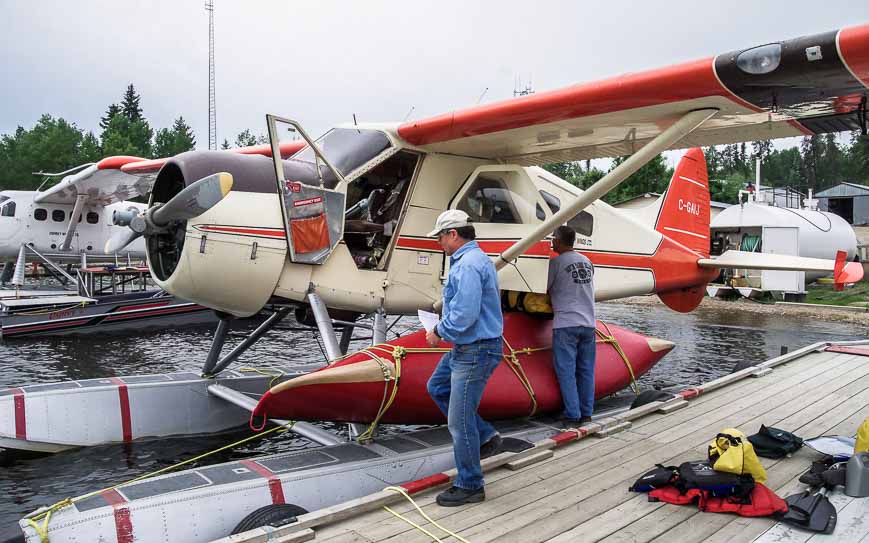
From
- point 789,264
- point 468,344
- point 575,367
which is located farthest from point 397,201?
point 789,264

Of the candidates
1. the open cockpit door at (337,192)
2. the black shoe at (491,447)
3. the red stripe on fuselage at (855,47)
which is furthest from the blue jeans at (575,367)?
the red stripe on fuselage at (855,47)

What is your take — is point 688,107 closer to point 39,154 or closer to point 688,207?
point 688,207

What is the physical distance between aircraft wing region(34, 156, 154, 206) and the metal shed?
153ft

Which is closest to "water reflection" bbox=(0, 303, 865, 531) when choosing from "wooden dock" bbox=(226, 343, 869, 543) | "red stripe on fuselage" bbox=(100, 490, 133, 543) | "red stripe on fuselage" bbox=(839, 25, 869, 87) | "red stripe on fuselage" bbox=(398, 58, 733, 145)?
"red stripe on fuselage" bbox=(100, 490, 133, 543)

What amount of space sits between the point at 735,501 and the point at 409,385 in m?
2.42

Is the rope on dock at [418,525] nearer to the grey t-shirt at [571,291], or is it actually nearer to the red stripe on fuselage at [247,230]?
the red stripe on fuselage at [247,230]

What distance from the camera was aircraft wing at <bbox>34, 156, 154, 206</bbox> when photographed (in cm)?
1739

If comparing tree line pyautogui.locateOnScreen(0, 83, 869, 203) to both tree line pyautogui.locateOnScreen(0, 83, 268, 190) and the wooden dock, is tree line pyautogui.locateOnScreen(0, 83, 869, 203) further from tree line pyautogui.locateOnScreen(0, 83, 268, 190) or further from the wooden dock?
the wooden dock

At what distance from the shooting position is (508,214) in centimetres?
657

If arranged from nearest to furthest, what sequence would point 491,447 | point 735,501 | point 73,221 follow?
point 735,501, point 491,447, point 73,221

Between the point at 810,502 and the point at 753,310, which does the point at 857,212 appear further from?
the point at 810,502

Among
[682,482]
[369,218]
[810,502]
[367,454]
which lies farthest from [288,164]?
[810,502]

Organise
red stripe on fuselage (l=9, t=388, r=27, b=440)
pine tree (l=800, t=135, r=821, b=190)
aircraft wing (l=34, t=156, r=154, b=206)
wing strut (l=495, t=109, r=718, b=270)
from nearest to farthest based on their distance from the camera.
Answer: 1. wing strut (l=495, t=109, r=718, b=270)
2. red stripe on fuselage (l=9, t=388, r=27, b=440)
3. aircraft wing (l=34, t=156, r=154, b=206)
4. pine tree (l=800, t=135, r=821, b=190)

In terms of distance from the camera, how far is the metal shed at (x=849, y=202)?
4809cm
